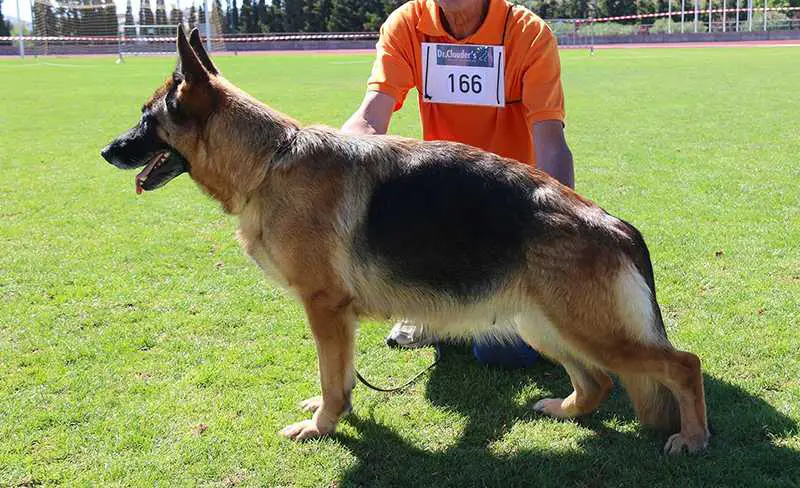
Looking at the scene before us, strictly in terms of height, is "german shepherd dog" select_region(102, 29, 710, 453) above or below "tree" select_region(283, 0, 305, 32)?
below

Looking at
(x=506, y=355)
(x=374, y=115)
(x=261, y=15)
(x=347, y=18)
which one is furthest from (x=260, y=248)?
(x=261, y=15)

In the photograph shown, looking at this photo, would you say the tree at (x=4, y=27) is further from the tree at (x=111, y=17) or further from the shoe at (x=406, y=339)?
the shoe at (x=406, y=339)

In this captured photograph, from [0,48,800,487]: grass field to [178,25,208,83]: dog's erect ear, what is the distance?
56.3 inches

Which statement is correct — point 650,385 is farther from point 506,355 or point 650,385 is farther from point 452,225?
point 452,225

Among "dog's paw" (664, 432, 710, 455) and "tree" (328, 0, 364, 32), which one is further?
"tree" (328, 0, 364, 32)

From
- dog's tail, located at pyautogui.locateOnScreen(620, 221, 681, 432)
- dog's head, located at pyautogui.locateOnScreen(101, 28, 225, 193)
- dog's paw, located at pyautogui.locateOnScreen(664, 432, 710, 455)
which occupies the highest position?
dog's head, located at pyautogui.locateOnScreen(101, 28, 225, 193)

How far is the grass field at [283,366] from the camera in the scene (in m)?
3.27

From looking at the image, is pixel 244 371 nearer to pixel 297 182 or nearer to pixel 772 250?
pixel 297 182

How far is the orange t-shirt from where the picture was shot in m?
4.29

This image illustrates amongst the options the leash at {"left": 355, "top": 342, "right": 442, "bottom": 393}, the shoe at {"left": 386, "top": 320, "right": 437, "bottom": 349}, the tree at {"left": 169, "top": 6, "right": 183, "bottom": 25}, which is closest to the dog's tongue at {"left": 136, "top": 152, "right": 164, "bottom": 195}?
the leash at {"left": 355, "top": 342, "right": 442, "bottom": 393}

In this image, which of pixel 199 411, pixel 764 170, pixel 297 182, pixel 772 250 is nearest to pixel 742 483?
pixel 297 182

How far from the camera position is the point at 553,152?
4.09 m

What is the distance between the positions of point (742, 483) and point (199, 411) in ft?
9.06

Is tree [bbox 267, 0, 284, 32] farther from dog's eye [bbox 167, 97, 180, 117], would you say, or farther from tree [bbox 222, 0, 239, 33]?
dog's eye [bbox 167, 97, 180, 117]
